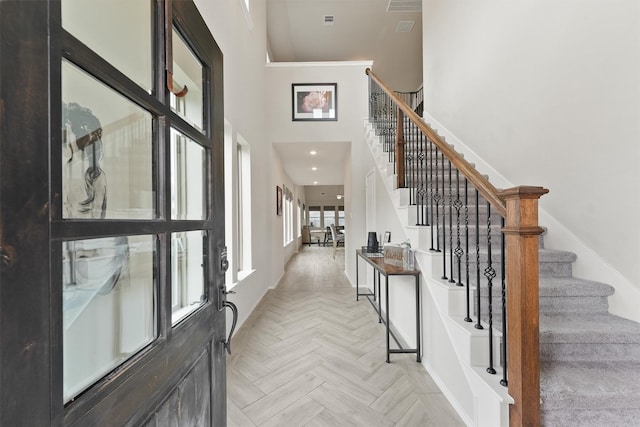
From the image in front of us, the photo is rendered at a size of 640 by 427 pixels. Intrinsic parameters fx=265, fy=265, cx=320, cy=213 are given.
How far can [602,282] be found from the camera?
1.87 metres

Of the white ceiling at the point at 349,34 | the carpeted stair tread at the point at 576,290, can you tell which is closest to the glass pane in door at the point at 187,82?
the carpeted stair tread at the point at 576,290

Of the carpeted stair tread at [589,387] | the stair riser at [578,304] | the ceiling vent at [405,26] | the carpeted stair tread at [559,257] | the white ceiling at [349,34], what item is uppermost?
the white ceiling at [349,34]

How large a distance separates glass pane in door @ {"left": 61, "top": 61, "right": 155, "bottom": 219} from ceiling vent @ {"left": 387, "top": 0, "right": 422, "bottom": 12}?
6270mm

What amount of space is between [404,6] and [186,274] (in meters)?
6.61

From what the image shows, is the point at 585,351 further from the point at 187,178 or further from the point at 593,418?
the point at 187,178

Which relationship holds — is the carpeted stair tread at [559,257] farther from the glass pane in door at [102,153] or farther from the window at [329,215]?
the window at [329,215]

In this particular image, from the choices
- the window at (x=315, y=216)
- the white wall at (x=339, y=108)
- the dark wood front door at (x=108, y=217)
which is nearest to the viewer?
the dark wood front door at (x=108, y=217)

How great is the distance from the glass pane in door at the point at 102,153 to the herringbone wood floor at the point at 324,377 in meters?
1.65

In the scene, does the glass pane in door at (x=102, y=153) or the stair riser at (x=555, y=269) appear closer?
the glass pane in door at (x=102, y=153)

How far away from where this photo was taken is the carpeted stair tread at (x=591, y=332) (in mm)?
1501

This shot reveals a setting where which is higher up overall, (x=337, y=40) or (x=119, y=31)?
(x=337, y=40)

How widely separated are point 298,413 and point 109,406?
1.51 m

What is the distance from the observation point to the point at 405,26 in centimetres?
602

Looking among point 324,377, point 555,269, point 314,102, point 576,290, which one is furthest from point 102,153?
point 314,102
